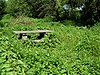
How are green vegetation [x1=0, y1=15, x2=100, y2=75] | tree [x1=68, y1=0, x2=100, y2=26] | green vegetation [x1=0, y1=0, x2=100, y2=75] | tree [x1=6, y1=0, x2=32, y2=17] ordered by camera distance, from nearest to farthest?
green vegetation [x1=0, y1=15, x2=100, y2=75], green vegetation [x1=0, y1=0, x2=100, y2=75], tree [x1=68, y1=0, x2=100, y2=26], tree [x1=6, y1=0, x2=32, y2=17]

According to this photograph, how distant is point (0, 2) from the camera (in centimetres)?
4025

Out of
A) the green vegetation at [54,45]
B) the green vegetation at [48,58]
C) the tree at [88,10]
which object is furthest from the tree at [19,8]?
the green vegetation at [48,58]

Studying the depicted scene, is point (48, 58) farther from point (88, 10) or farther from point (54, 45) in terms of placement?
point (88, 10)

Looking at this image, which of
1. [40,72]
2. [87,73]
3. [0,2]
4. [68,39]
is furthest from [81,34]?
[0,2]

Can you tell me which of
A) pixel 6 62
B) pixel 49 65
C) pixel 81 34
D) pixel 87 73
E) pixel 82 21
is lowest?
pixel 82 21

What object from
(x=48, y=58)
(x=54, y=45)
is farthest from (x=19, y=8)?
(x=48, y=58)

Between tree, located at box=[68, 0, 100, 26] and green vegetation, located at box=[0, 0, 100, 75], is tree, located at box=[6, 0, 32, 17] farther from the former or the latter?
tree, located at box=[68, 0, 100, 26]

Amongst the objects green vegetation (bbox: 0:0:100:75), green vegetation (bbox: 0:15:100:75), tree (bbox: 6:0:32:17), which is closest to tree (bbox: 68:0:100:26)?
green vegetation (bbox: 0:0:100:75)

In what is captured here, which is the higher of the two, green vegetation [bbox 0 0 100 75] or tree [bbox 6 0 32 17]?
green vegetation [bbox 0 0 100 75]

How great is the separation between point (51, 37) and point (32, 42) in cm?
143

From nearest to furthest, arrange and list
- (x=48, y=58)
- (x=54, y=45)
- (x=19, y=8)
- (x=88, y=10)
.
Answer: (x=48, y=58) → (x=54, y=45) → (x=88, y=10) → (x=19, y=8)

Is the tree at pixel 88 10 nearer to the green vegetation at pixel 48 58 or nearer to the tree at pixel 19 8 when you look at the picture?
the tree at pixel 19 8

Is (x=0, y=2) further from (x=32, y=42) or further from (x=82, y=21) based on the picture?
(x=32, y=42)

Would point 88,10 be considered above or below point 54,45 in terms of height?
below
